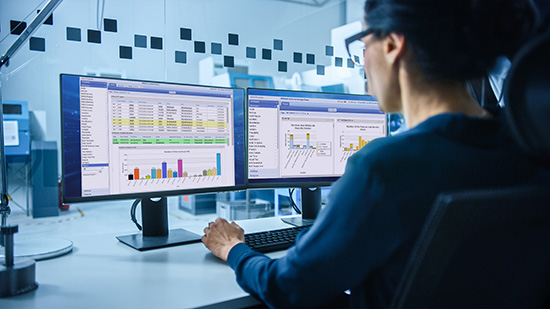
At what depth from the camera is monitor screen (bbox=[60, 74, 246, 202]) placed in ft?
3.66

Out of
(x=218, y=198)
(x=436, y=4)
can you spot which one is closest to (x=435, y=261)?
(x=436, y=4)

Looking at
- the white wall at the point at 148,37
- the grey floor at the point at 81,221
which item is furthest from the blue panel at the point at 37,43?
the grey floor at the point at 81,221

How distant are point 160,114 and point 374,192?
823 millimetres

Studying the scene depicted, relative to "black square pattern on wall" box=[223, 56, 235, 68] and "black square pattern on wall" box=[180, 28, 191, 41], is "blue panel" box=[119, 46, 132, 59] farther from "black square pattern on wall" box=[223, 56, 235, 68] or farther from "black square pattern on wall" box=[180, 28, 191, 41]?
"black square pattern on wall" box=[223, 56, 235, 68]

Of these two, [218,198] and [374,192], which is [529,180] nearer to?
[374,192]

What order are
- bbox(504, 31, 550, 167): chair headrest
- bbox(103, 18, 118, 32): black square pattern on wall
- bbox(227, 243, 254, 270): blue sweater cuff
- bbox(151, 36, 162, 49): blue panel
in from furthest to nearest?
1. bbox(151, 36, 162, 49): blue panel
2. bbox(103, 18, 118, 32): black square pattern on wall
3. bbox(227, 243, 254, 270): blue sweater cuff
4. bbox(504, 31, 550, 167): chair headrest

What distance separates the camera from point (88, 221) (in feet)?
15.3

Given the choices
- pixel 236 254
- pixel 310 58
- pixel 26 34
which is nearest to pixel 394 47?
pixel 236 254

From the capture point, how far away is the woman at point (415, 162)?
1.90 feet

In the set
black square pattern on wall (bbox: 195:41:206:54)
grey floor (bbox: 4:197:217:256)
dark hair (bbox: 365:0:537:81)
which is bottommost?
grey floor (bbox: 4:197:217:256)

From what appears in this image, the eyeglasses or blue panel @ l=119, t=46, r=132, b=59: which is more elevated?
blue panel @ l=119, t=46, r=132, b=59

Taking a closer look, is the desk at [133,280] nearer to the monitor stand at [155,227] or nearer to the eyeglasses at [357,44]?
the monitor stand at [155,227]

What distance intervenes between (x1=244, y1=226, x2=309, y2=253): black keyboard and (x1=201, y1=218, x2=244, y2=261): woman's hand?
53 mm

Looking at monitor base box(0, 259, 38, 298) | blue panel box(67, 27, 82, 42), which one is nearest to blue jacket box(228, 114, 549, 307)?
monitor base box(0, 259, 38, 298)
